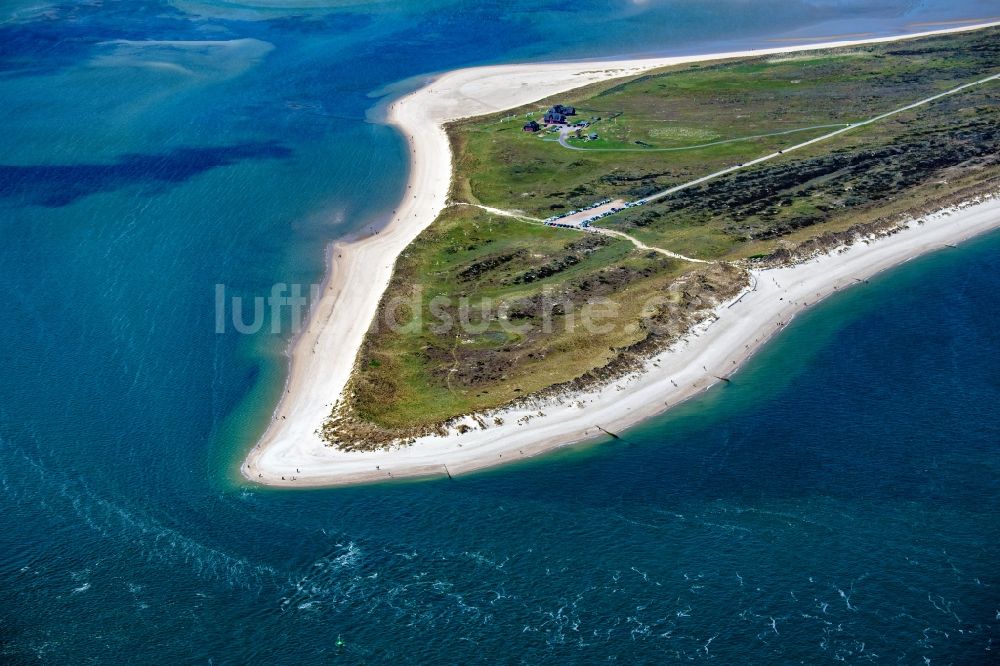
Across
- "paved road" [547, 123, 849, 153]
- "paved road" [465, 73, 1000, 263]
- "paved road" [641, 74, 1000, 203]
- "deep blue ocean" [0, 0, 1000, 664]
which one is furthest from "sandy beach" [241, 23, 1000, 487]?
"paved road" [547, 123, 849, 153]

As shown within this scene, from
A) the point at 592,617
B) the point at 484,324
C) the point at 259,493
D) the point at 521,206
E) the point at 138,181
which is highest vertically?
the point at 138,181

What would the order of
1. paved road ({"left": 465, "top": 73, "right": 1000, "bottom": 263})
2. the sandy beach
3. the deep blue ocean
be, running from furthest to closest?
paved road ({"left": 465, "top": 73, "right": 1000, "bottom": 263}) < the sandy beach < the deep blue ocean

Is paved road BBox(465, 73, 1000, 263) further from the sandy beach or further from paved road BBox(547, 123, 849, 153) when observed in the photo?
the sandy beach

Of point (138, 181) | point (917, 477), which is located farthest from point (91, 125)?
point (917, 477)

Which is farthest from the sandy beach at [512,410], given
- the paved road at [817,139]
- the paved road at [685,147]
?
the paved road at [685,147]

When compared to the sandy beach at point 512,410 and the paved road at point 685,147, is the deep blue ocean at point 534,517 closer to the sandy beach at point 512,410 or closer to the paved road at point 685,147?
the sandy beach at point 512,410

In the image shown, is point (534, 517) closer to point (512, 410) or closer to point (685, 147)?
point (512, 410)

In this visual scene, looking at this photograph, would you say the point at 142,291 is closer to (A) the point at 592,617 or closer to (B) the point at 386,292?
(B) the point at 386,292

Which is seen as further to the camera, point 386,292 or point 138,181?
point 138,181

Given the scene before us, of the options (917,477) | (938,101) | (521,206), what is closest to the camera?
(917,477)
